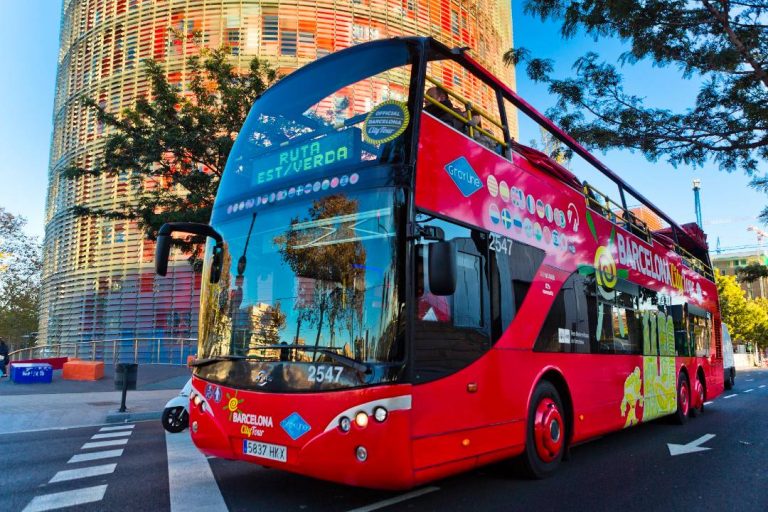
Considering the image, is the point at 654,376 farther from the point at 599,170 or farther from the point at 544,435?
the point at 544,435

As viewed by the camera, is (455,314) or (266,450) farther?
(455,314)

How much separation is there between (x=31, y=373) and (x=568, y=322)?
58.1 ft

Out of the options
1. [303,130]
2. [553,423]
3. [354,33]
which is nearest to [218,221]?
[303,130]

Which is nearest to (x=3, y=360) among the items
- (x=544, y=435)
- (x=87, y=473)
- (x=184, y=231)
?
(x=87, y=473)

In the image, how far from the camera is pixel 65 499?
16.6ft

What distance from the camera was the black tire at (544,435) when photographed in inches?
219

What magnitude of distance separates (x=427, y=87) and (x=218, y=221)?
239cm

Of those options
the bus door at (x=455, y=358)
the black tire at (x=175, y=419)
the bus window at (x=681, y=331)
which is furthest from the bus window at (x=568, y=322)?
the black tire at (x=175, y=419)

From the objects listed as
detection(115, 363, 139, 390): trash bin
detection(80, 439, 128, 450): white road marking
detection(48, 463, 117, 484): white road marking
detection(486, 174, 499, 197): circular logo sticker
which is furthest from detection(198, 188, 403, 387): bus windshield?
detection(115, 363, 139, 390): trash bin

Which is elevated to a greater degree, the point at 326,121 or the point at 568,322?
the point at 326,121

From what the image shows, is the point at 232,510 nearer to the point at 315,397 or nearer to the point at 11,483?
the point at 315,397

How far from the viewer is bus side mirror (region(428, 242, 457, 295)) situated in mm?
3992

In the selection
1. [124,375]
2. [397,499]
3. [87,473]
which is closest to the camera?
[397,499]

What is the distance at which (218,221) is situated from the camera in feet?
17.7
